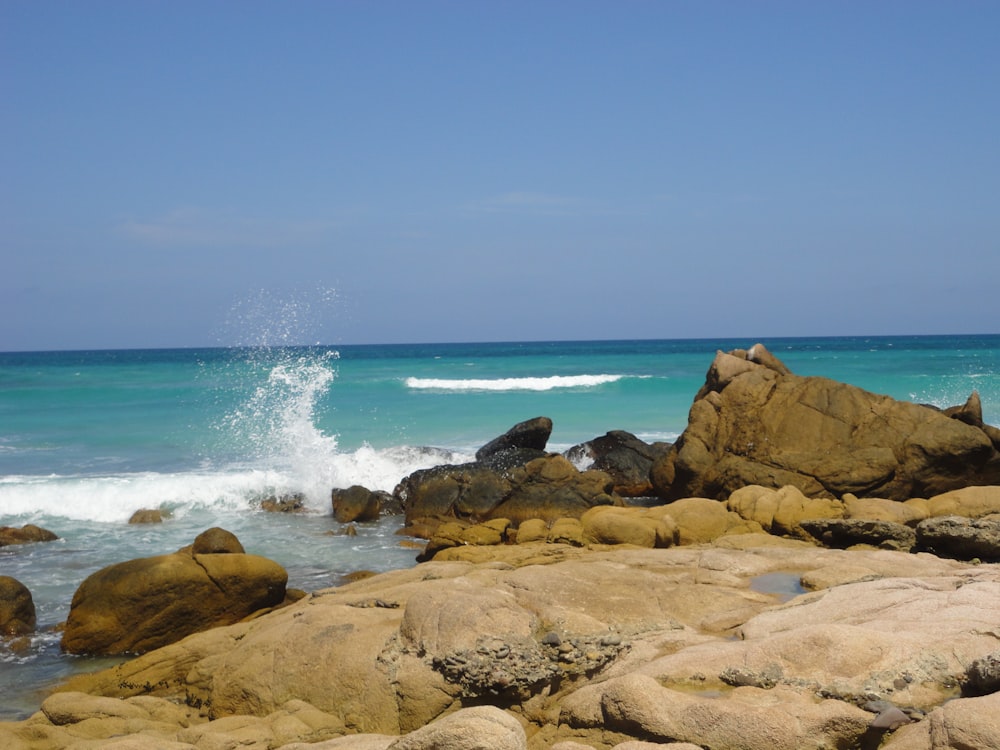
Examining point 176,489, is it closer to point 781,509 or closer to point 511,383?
point 781,509

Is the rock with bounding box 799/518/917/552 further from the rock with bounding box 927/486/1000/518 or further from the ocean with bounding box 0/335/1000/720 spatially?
the ocean with bounding box 0/335/1000/720

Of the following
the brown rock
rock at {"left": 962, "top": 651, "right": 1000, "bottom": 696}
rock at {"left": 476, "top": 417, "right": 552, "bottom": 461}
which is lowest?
the brown rock

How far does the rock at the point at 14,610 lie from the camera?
30.6 ft

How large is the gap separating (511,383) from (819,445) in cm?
3137

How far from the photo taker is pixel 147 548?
13.7m

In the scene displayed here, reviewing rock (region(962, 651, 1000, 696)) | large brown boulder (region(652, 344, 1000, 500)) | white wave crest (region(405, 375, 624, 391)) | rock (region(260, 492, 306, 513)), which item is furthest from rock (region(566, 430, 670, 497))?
white wave crest (region(405, 375, 624, 391))

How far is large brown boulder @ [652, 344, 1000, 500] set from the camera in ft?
45.9

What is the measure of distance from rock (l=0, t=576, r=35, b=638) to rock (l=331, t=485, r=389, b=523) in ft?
20.9

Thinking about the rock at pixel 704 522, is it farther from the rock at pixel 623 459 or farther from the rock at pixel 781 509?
the rock at pixel 623 459

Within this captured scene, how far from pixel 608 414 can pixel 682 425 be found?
309 cm

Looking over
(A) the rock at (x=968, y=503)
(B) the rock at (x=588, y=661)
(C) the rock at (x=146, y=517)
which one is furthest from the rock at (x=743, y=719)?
(C) the rock at (x=146, y=517)

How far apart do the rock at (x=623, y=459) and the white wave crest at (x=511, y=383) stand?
23607 mm

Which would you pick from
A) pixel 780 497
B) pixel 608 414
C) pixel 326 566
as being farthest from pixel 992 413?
pixel 326 566

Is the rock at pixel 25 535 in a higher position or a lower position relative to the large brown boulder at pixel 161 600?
lower
